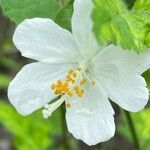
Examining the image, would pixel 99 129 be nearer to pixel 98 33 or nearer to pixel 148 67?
pixel 148 67

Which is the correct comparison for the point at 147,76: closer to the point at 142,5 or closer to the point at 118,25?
the point at 142,5

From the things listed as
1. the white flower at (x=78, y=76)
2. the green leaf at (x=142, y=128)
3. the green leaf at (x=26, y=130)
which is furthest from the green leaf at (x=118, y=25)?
the green leaf at (x=26, y=130)

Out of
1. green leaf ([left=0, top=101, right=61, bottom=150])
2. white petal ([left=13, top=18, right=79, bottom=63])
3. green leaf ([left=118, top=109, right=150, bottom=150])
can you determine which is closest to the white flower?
white petal ([left=13, top=18, right=79, bottom=63])

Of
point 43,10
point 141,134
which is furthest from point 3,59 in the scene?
point 43,10

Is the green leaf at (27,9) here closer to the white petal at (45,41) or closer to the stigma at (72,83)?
the white petal at (45,41)

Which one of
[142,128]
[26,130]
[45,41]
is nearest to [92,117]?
[45,41]

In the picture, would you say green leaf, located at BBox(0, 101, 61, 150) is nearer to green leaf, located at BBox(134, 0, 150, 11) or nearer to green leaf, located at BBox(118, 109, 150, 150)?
green leaf, located at BBox(118, 109, 150, 150)

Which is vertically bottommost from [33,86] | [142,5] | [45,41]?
[33,86]
